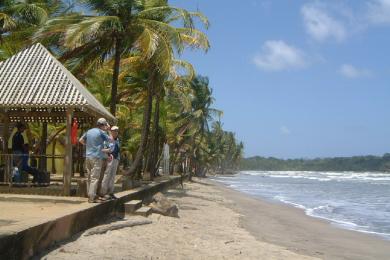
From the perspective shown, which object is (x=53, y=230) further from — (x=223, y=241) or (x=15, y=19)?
(x=15, y=19)

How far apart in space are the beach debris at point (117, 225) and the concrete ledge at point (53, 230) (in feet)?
0.65

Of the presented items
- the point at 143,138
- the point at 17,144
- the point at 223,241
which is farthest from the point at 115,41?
the point at 223,241

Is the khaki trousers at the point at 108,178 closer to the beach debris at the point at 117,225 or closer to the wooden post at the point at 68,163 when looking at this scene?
the beach debris at the point at 117,225

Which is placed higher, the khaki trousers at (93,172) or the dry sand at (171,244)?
the khaki trousers at (93,172)

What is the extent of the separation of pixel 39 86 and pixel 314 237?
8.16m

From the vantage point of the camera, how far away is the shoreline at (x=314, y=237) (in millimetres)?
11391

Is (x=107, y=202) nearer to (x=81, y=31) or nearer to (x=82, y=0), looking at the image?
(x=81, y=31)

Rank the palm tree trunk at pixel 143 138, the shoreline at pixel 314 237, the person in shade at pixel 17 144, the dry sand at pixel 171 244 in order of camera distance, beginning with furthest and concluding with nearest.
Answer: the palm tree trunk at pixel 143 138, the person in shade at pixel 17 144, the shoreline at pixel 314 237, the dry sand at pixel 171 244

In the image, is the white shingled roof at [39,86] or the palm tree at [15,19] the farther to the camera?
the palm tree at [15,19]

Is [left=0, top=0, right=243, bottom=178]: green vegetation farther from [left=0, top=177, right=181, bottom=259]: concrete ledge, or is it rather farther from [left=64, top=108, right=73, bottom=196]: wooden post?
[left=0, top=177, right=181, bottom=259]: concrete ledge

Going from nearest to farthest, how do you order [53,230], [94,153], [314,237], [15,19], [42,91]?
[53,230] → [94,153] → [42,91] → [314,237] → [15,19]

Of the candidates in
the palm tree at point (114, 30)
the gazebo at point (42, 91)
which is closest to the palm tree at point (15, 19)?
the palm tree at point (114, 30)

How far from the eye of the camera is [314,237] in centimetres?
1361

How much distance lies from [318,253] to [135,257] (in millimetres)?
4785
